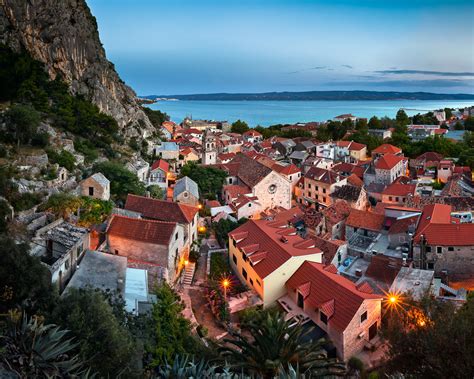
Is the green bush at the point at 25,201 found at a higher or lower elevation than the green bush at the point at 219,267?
higher

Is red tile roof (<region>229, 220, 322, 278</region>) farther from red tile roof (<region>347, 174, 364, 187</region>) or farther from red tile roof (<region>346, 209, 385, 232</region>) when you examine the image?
red tile roof (<region>347, 174, 364, 187</region>)

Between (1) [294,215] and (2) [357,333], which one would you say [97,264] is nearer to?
(2) [357,333]

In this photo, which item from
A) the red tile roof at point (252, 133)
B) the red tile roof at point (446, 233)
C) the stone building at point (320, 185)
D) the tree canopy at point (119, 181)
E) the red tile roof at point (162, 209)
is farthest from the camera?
the red tile roof at point (252, 133)

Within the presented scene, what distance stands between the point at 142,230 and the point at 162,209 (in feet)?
14.0

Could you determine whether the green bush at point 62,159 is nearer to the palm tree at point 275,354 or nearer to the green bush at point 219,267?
the green bush at point 219,267

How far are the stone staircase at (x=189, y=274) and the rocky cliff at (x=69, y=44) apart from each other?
27.2m

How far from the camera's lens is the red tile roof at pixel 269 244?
18.4 metres

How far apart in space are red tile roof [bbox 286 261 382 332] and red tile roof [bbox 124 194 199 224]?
23.3 feet

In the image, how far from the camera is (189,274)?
2008 centimetres

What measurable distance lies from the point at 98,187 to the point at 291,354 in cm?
1678

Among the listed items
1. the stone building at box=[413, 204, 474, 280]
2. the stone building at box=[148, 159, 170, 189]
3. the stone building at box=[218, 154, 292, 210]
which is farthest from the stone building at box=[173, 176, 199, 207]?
the stone building at box=[413, 204, 474, 280]

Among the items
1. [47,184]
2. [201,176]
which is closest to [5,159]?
[47,184]

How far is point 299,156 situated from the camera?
56562 mm

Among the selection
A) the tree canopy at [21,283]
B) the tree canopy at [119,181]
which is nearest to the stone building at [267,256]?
the tree canopy at [119,181]
